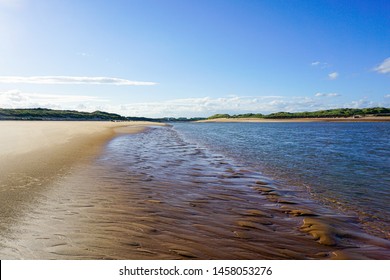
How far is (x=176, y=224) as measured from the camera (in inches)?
251

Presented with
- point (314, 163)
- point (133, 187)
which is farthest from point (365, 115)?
point (133, 187)

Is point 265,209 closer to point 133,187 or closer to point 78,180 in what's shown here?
point 133,187

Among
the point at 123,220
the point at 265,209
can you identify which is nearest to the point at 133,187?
the point at 123,220

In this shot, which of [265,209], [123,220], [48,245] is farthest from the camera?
[265,209]

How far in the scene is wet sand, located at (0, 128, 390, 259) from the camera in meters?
5.04

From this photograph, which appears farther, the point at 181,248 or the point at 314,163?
the point at 314,163

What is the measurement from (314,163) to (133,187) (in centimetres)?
1140

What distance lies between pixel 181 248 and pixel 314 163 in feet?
44.1

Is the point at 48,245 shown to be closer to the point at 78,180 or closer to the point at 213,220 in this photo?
the point at 213,220

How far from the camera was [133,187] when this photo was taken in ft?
32.0

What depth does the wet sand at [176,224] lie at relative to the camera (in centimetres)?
504
